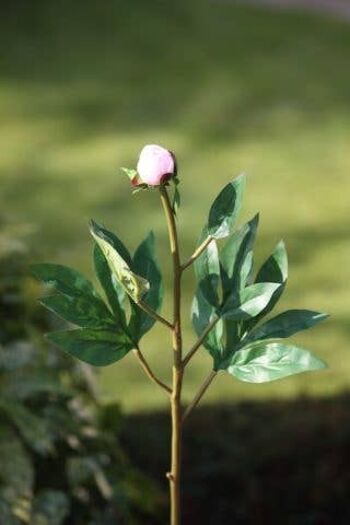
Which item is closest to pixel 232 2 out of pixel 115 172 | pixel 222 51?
pixel 222 51

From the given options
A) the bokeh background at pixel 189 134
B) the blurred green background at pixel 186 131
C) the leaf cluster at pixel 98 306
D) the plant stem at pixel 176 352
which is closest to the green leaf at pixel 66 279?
the leaf cluster at pixel 98 306

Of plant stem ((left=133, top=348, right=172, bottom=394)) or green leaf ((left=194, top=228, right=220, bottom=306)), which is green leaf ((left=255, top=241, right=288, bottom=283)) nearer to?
green leaf ((left=194, top=228, right=220, bottom=306))

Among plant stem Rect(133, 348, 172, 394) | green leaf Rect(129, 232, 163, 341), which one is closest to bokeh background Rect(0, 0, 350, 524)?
green leaf Rect(129, 232, 163, 341)

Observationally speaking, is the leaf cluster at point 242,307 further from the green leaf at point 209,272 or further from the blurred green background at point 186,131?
the blurred green background at point 186,131

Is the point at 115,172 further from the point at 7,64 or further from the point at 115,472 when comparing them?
the point at 115,472

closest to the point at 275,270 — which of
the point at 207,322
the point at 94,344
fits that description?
the point at 207,322
